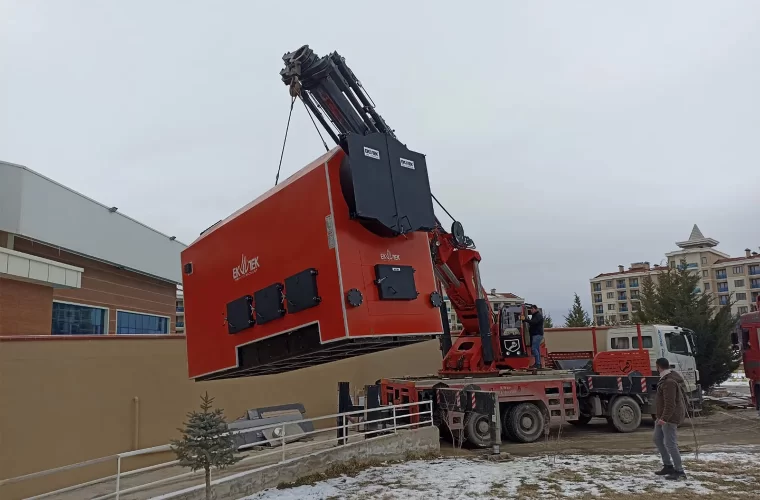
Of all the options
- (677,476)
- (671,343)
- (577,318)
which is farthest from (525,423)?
(577,318)

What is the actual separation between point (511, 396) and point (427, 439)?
276cm

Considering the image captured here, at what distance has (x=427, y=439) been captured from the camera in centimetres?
1042

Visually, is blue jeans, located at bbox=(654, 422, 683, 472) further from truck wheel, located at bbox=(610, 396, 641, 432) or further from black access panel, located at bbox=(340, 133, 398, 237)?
truck wheel, located at bbox=(610, 396, 641, 432)

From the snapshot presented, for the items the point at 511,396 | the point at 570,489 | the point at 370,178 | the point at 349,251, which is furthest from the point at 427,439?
the point at 370,178

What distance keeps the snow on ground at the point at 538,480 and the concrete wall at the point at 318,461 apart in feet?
0.66

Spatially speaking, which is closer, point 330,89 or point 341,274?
point 341,274

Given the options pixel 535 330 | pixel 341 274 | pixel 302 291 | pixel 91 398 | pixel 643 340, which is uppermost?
pixel 341 274

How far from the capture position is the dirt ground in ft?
35.4

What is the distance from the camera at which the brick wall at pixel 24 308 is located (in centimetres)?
1368

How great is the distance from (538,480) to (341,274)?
3.86m

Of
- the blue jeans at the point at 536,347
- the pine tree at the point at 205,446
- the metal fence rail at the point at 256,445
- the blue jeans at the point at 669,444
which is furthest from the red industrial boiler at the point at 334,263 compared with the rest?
the blue jeans at the point at 536,347

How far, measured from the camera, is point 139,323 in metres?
23.1

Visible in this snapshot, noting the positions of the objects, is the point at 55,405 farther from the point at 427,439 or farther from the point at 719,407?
the point at 719,407

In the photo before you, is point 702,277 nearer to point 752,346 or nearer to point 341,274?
point 752,346
